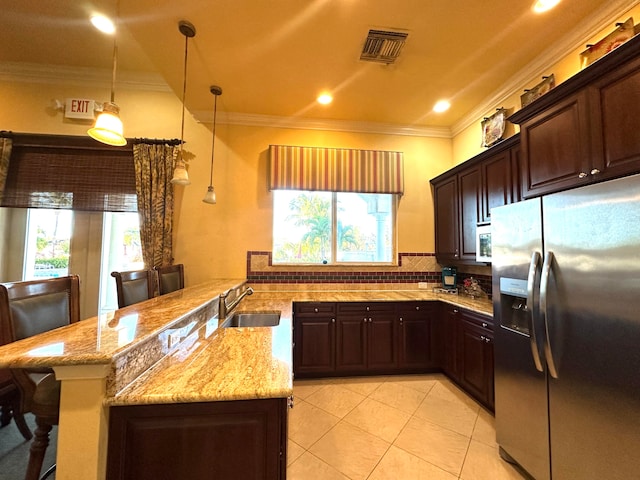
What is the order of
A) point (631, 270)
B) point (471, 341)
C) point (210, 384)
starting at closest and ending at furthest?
1. point (210, 384)
2. point (631, 270)
3. point (471, 341)

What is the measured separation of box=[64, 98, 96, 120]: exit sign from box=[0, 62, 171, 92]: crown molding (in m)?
0.24

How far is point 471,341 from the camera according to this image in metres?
2.51

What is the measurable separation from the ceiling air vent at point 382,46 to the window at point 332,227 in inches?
63.5

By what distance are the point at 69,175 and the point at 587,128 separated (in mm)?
4729

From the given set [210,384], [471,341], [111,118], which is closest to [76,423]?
[210,384]

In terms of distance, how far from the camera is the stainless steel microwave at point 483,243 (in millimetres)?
2576

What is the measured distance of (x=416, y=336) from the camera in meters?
3.01

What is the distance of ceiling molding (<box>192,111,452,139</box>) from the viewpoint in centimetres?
345

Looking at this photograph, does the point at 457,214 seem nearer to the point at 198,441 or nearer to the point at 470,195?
the point at 470,195

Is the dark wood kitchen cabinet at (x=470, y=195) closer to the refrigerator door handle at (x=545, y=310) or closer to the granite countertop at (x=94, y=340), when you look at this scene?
the refrigerator door handle at (x=545, y=310)

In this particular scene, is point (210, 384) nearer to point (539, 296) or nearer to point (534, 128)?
point (539, 296)

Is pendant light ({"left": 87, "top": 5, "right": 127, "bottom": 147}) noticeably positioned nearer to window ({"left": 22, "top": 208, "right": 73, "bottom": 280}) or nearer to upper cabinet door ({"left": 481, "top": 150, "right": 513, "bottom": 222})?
window ({"left": 22, "top": 208, "right": 73, "bottom": 280})

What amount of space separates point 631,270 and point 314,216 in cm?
286

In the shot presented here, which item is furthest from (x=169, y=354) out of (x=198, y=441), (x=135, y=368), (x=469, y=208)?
(x=469, y=208)
